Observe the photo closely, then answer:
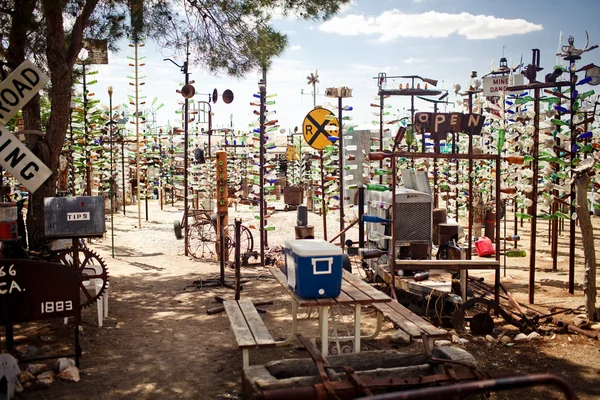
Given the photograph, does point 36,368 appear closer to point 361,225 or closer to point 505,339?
point 361,225

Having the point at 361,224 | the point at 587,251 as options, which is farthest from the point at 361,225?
the point at 587,251

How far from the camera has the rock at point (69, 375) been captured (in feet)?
17.0

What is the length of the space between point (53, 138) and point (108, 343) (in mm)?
3271

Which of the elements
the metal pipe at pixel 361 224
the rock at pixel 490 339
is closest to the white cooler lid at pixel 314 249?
the rock at pixel 490 339

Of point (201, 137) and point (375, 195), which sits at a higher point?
point (201, 137)

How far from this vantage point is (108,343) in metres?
6.38

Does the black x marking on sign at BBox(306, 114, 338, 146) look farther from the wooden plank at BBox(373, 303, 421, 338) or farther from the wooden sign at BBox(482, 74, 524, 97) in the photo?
the wooden plank at BBox(373, 303, 421, 338)

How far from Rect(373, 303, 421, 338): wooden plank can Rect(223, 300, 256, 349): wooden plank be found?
132cm

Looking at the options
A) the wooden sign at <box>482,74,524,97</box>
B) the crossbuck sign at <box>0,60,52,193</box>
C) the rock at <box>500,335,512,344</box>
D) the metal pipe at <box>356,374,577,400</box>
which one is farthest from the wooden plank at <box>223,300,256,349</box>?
the wooden sign at <box>482,74,524,97</box>

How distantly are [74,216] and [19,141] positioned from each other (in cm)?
132

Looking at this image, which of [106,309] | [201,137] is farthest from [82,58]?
[201,137]

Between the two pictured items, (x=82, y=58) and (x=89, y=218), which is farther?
(x=82, y=58)

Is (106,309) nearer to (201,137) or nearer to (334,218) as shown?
(334,218)

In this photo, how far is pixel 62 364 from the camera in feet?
17.6
